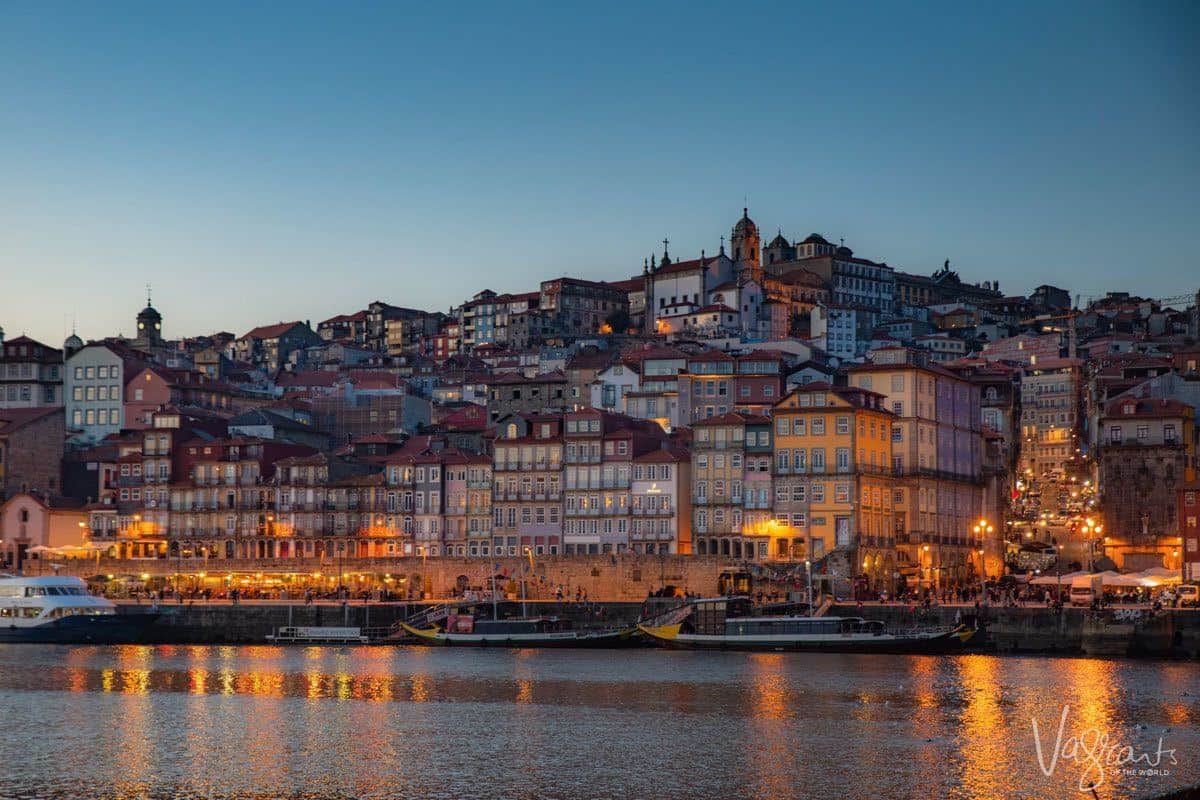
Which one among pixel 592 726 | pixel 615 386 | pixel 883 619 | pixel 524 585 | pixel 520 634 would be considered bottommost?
pixel 592 726

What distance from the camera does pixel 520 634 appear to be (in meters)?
80.9

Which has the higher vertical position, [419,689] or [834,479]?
[834,479]

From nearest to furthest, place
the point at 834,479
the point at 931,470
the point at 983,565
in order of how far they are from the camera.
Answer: the point at 983,565 < the point at 834,479 < the point at 931,470

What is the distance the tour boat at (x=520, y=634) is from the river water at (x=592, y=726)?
7.02 meters

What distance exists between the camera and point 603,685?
200 ft

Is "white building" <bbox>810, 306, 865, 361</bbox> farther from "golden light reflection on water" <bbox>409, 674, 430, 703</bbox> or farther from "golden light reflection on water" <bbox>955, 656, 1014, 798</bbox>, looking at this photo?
"golden light reflection on water" <bbox>409, 674, 430, 703</bbox>

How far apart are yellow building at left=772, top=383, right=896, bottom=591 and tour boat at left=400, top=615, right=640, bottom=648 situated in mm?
13209

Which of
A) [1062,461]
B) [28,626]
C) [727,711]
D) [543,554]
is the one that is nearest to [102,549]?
[28,626]

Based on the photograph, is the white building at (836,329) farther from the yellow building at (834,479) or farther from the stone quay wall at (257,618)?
the stone quay wall at (257,618)

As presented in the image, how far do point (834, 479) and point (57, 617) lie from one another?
37641mm

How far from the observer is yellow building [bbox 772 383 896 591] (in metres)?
89.1

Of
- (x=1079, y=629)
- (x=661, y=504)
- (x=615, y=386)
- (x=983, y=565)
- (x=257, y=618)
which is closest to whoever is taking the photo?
(x=1079, y=629)

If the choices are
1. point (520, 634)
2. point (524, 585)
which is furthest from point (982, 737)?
point (524, 585)

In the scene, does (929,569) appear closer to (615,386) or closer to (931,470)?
(931,470)
